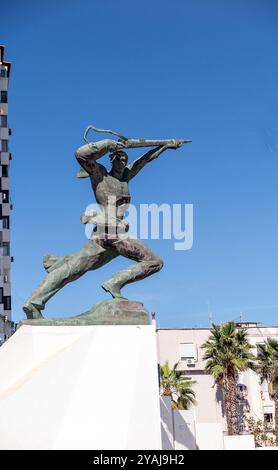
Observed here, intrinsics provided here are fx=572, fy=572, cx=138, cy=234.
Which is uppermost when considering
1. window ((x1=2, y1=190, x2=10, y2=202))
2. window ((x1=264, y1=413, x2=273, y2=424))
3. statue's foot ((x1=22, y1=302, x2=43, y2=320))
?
window ((x1=2, y1=190, x2=10, y2=202))

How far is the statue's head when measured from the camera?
7.94m

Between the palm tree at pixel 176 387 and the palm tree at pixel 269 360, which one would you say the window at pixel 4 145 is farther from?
the palm tree at pixel 269 360

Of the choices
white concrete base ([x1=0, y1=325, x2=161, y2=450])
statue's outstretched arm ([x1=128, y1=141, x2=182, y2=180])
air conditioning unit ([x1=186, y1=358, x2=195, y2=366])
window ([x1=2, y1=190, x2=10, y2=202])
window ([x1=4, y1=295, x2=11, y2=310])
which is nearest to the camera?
white concrete base ([x1=0, y1=325, x2=161, y2=450])

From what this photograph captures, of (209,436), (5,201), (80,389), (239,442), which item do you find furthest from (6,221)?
(80,389)

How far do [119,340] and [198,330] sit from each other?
33.3 metres

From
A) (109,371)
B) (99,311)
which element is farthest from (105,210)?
(109,371)

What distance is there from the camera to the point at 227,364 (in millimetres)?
29984

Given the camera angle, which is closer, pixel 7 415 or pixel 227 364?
pixel 7 415

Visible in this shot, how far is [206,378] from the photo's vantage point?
38.6 m

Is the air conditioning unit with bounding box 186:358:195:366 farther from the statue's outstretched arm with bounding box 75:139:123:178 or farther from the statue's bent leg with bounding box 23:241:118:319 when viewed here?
the statue's outstretched arm with bounding box 75:139:123:178

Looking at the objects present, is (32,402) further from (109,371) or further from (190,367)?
(190,367)

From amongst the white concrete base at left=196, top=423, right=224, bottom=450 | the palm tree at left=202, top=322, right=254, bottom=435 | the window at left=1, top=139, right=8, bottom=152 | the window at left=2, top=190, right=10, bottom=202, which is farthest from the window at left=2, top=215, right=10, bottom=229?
the white concrete base at left=196, top=423, right=224, bottom=450

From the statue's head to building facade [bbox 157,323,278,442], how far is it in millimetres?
31068

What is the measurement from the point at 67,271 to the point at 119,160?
170 cm
